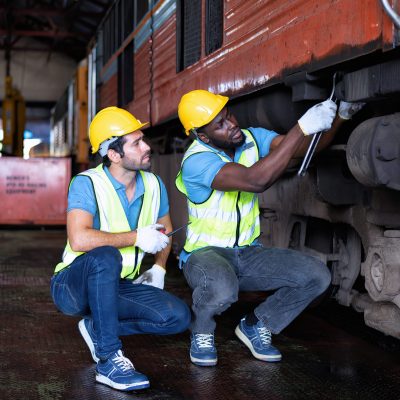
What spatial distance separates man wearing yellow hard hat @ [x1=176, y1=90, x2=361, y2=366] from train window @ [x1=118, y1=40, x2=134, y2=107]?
533 cm

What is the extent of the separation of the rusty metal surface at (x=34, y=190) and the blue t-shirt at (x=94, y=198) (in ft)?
35.6

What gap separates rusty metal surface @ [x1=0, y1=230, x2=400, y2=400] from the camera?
3.63 meters

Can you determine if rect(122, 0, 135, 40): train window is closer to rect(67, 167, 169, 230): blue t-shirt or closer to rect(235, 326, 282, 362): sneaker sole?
rect(67, 167, 169, 230): blue t-shirt

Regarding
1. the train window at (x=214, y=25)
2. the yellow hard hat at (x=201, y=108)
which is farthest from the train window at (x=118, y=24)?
the yellow hard hat at (x=201, y=108)

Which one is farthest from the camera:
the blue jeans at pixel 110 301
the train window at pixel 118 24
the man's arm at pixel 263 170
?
the train window at pixel 118 24

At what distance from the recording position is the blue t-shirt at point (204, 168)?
4.06 m

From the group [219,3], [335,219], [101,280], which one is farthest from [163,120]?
[101,280]

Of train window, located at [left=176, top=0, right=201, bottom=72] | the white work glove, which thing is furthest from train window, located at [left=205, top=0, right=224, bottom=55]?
the white work glove

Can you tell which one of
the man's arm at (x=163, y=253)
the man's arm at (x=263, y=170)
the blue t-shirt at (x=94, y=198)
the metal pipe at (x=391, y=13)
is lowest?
the man's arm at (x=163, y=253)

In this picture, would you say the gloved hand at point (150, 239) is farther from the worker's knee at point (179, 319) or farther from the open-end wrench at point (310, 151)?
the open-end wrench at point (310, 151)

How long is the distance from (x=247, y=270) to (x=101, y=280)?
0.92 meters

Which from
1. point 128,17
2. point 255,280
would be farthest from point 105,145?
point 128,17

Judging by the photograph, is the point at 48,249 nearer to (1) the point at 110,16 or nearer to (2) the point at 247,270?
(1) the point at 110,16

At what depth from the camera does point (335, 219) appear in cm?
473
